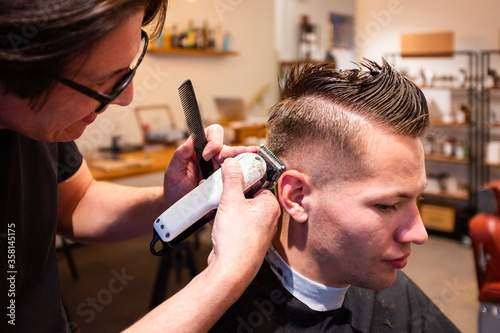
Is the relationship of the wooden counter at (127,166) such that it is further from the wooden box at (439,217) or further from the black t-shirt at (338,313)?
the wooden box at (439,217)

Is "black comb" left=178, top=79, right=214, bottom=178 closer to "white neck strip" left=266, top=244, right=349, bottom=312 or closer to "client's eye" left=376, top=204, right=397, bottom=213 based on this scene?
"white neck strip" left=266, top=244, right=349, bottom=312

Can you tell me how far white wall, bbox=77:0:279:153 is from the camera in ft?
16.2

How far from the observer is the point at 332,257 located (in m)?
1.28

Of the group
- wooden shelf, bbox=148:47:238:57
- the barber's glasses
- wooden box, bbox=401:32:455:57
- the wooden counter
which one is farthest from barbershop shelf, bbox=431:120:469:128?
the barber's glasses

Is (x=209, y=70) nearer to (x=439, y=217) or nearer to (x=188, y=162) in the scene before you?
(x=439, y=217)

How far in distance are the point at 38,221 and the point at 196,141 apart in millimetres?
471

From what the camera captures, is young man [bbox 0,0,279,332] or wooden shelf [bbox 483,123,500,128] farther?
wooden shelf [bbox 483,123,500,128]

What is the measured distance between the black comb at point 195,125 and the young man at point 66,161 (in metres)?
0.03

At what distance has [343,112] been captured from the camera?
127cm

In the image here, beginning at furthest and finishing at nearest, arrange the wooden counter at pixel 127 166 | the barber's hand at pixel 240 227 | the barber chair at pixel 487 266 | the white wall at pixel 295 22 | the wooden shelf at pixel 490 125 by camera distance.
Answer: the white wall at pixel 295 22 → the wooden shelf at pixel 490 125 → the wooden counter at pixel 127 166 → the barber chair at pixel 487 266 → the barber's hand at pixel 240 227

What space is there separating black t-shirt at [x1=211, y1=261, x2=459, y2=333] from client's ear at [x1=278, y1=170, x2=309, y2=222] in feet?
0.63

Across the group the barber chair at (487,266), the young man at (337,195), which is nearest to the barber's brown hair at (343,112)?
the young man at (337,195)

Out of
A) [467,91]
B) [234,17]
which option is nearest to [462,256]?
[467,91]

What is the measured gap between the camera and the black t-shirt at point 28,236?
1.17m
